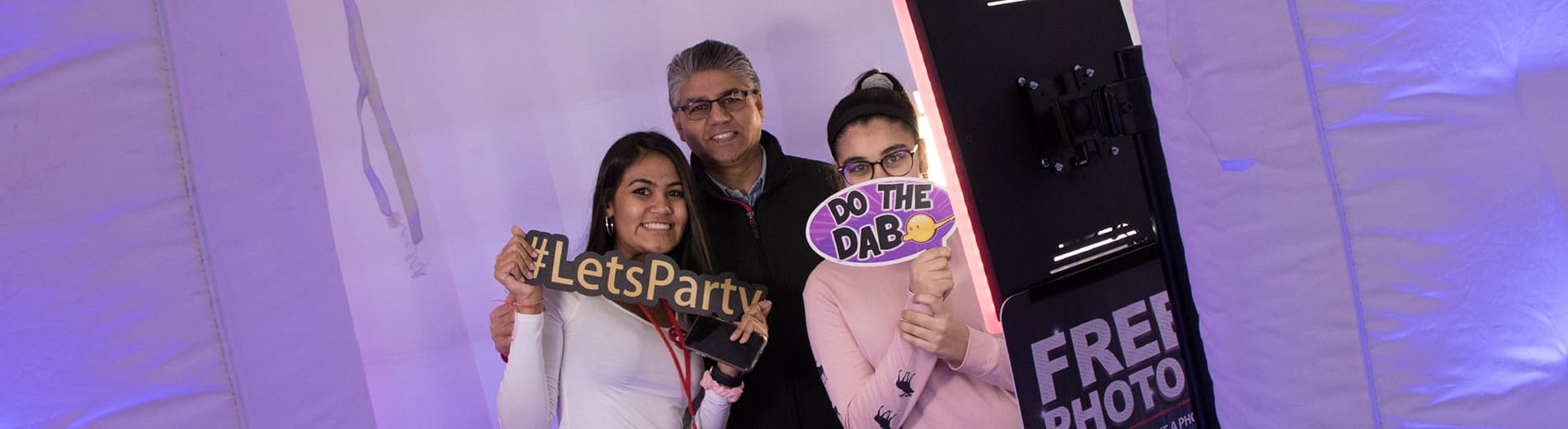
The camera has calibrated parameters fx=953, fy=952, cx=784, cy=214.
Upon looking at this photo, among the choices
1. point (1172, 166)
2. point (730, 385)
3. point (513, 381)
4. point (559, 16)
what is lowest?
point (730, 385)

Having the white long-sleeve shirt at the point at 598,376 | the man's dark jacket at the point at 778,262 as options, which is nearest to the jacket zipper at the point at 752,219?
the man's dark jacket at the point at 778,262

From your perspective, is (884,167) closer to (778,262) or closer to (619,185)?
(778,262)

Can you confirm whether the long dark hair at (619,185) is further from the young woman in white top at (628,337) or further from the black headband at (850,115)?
the black headband at (850,115)

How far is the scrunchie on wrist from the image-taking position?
5.45ft

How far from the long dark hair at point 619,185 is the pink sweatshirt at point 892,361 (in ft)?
0.71

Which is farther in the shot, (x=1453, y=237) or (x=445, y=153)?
(x=445, y=153)

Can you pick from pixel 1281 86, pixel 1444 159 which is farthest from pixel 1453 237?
pixel 1281 86

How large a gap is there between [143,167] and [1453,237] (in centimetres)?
134

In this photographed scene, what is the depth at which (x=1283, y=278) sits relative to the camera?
1.05 m

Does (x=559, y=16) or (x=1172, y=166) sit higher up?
(x=559, y=16)

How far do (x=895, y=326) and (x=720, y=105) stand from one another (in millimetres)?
519

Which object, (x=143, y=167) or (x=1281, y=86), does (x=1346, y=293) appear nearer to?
(x=1281, y=86)

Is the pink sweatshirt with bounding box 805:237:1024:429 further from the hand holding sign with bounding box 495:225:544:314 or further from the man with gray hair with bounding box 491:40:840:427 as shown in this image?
the hand holding sign with bounding box 495:225:544:314

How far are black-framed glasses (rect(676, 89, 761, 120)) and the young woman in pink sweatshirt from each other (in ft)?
0.57
